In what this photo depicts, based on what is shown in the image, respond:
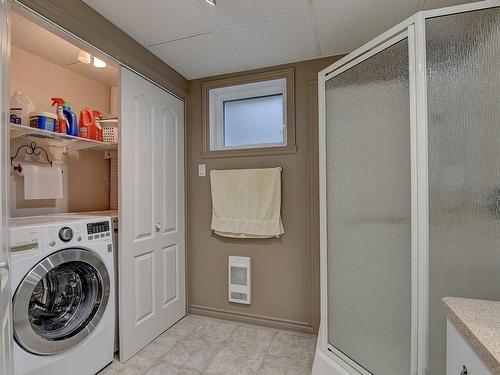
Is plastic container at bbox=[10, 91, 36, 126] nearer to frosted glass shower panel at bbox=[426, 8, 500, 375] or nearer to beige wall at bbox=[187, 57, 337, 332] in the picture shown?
beige wall at bbox=[187, 57, 337, 332]

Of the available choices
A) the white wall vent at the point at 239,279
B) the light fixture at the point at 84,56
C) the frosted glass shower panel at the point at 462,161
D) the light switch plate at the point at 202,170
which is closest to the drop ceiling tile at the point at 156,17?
the light fixture at the point at 84,56

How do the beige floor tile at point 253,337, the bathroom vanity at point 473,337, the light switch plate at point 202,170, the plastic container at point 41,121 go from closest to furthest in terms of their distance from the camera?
the bathroom vanity at point 473,337 < the plastic container at point 41,121 < the beige floor tile at point 253,337 < the light switch plate at point 202,170

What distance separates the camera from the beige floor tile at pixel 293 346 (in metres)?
1.83

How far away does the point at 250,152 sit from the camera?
2250 millimetres

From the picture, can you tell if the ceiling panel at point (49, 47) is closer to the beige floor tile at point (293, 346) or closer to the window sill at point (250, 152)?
the window sill at point (250, 152)

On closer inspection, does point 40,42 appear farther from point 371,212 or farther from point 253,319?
point 253,319

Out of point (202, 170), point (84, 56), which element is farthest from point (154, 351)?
point (84, 56)

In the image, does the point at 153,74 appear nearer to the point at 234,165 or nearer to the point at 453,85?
the point at 234,165

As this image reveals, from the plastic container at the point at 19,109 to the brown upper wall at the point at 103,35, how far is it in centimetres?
55

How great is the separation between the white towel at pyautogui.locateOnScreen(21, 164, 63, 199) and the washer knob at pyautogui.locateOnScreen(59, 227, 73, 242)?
1.82ft

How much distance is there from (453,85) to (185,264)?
88.5 inches

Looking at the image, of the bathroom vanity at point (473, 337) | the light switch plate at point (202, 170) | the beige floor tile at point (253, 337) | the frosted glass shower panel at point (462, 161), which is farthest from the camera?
the light switch plate at point (202, 170)

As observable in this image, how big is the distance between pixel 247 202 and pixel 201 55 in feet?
3.93

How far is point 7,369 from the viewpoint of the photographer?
0.97 m
